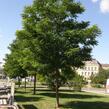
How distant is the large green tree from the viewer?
27.9 meters

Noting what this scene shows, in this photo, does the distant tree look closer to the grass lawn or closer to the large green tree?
the large green tree

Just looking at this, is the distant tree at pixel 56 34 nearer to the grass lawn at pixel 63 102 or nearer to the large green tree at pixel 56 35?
the large green tree at pixel 56 35

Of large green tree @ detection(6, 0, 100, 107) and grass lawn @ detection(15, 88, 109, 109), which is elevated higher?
large green tree @ detection(6, 0, 100, 107)

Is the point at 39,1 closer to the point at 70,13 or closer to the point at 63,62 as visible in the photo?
the point at 70,13

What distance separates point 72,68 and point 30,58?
4363 mm

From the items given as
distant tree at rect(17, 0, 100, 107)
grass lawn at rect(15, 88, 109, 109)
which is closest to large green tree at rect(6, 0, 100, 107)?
distant tree at rect(17, 0, 100, 107)

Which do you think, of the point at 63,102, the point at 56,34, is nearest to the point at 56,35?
the point at 56,34

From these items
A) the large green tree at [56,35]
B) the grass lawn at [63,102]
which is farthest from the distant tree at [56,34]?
the grass lawn at [63,102]

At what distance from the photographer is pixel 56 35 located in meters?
28.2

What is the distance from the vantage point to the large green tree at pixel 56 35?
27938mm

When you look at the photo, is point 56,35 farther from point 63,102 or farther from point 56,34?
point 63,102

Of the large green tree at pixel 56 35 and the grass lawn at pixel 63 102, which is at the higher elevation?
the large green tree at pixel 56 35

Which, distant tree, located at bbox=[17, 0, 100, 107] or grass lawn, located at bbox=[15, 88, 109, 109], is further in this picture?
grass lawn, located at bbox=[15, 88, 109, 109]

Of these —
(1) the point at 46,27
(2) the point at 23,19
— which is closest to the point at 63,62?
(1) the point at 46,27
